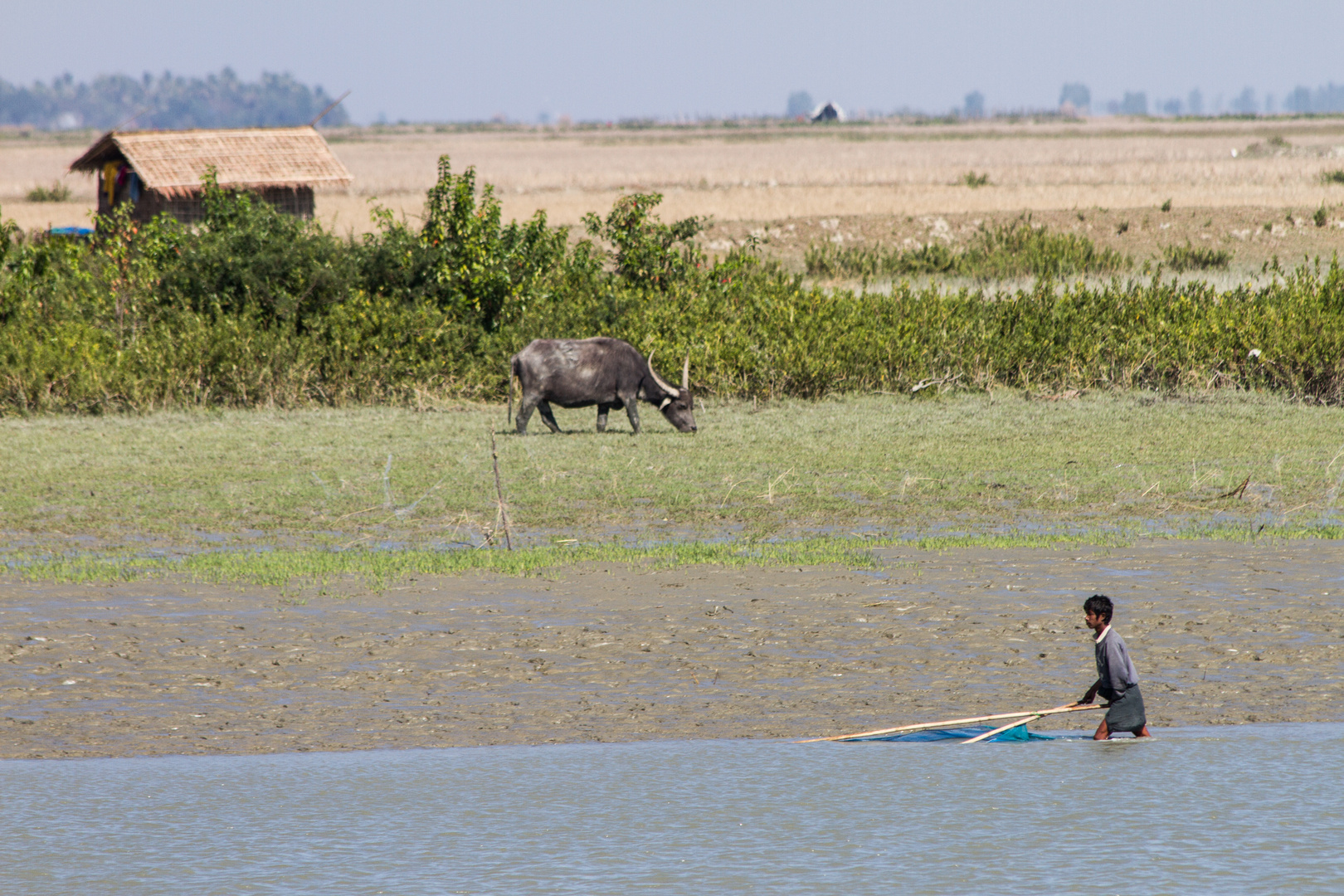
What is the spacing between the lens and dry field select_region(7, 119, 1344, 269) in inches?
1544

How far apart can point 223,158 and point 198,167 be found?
710 millimetres

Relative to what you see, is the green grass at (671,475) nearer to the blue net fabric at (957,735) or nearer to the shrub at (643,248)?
the blue net fabric at (957,735)

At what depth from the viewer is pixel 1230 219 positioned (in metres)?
39.2

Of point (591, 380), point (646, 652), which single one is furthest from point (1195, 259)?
point (646, 652)

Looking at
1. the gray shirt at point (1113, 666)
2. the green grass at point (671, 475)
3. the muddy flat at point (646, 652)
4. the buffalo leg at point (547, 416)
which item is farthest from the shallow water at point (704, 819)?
the buffalo leg at point (547, 416)

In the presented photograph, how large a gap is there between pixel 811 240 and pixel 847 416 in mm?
20221

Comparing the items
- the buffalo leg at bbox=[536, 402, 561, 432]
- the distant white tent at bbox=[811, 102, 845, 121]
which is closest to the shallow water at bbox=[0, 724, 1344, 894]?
the buffalo leg at bbox=[536, 402, 561, 432]

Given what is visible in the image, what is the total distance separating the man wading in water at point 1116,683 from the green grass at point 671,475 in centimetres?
488

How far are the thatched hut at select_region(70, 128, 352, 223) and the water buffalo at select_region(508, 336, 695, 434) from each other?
1547cm

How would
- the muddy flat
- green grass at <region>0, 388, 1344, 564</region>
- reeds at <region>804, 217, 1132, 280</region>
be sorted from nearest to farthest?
the muddy flat → green grass at <region>0, 388, 1344, 564</region> → reeds at <region>804, 217, 1132, 280</region>

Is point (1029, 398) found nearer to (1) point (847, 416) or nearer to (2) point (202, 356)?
(1) point (847, 416)

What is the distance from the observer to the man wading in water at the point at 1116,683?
7.48 metres

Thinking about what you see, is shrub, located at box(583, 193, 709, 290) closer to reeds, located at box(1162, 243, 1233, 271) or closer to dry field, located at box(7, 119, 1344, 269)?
dry field, located at box(7, 119, 1344, 269)

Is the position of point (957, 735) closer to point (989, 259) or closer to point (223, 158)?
point (223, 158)
